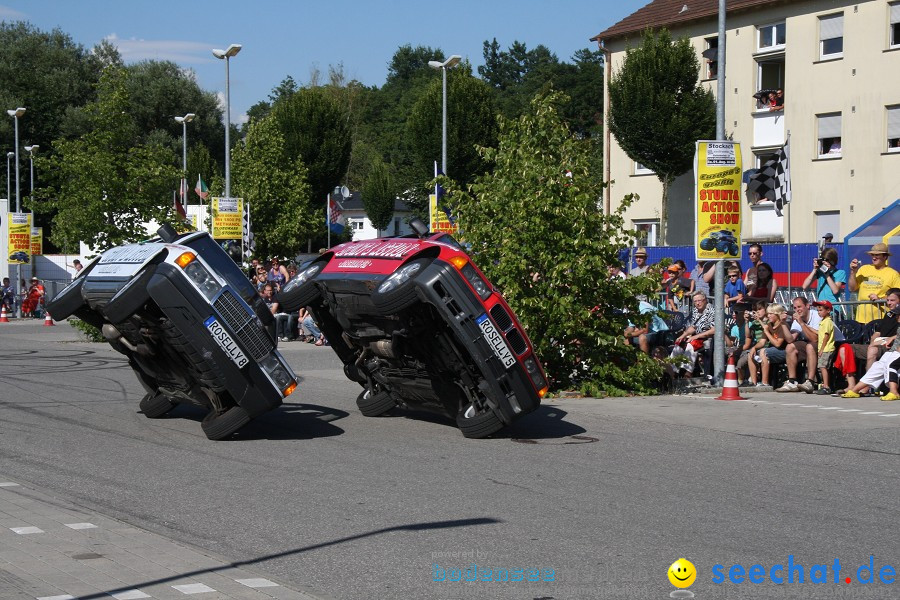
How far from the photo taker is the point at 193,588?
620cm

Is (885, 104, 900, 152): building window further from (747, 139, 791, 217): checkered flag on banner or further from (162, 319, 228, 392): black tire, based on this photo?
(162, 319, 228, 392): black tire

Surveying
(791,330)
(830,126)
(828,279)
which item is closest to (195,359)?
(791,330)

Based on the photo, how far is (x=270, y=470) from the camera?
10.1 m

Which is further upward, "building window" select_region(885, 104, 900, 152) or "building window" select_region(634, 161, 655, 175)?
"building window" select_region(885, 104, 900, 152)

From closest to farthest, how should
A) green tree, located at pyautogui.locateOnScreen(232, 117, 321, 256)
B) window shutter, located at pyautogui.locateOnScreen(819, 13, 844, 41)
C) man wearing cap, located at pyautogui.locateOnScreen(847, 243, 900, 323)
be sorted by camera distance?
man wearing cap, located at pyautogui.locateOnScreen(847, 243, 900, 323) < window shutter, located at pyautogui.locateOnScreen(819, 13, 844, 41) < green tree, located at pyautogui.locateOnScreen(232, 117, 321, 256)

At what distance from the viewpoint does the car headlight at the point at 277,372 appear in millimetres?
11484

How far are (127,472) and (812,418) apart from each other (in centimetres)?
811

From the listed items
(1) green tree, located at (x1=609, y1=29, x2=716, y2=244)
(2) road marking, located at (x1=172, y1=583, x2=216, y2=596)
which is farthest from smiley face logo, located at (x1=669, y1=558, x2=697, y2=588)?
(1) green tree, located at (x1=609, y1=29, x2=716, y2=244)

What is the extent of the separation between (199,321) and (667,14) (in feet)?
125

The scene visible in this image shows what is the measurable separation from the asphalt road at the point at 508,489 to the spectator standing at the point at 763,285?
3.40 meters

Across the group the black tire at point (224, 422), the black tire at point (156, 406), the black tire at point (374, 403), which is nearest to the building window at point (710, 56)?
the black tire at point (374, 403)

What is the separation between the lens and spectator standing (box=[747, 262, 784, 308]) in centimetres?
1866

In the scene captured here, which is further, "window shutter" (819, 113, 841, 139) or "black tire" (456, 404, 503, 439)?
"window shutter" (819, 113, 841, 139)

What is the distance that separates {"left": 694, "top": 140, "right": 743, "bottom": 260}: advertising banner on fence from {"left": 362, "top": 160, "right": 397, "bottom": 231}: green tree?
7542 centimetres
